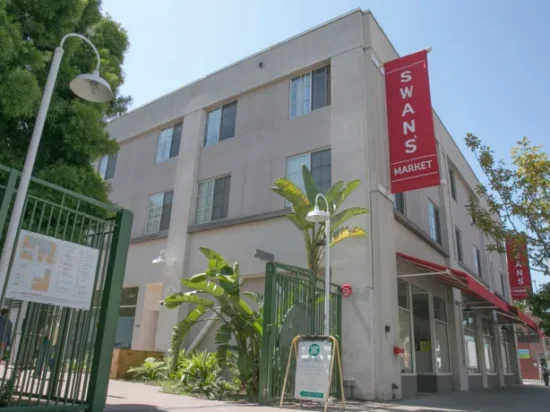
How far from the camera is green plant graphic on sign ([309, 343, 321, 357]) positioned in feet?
27.5

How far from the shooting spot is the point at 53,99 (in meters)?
7.96

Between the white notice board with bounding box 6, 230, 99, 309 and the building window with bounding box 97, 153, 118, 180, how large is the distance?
16159mm

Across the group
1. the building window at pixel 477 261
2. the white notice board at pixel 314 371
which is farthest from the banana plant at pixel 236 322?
the building window at pixel 477 261

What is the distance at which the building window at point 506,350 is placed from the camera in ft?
85.9

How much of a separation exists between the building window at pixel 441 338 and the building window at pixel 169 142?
11.8 meters

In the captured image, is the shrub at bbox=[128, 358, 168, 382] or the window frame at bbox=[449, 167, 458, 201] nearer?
the shrub at bbox=[128, 358, 168, 382]

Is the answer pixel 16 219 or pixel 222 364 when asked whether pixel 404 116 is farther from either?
pixel 16 219

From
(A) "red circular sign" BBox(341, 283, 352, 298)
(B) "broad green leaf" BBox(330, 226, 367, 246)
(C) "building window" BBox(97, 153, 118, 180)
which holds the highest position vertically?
(C) "building window" BBox(97, 153, 118, 180)

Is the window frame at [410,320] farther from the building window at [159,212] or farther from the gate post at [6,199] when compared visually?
the gate post at [6,199]

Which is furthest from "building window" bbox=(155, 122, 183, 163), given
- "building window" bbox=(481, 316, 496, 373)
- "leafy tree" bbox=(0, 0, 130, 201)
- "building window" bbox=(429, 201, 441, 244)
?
"building window" bbox=(481, 316, 496, 373)

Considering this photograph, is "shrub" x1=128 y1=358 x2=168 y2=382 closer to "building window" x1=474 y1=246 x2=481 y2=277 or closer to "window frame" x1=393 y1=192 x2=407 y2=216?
"window frame" x1=393 y1=192 x2=407 y2=216

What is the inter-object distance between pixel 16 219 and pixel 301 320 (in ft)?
20.7

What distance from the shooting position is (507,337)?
28.8m

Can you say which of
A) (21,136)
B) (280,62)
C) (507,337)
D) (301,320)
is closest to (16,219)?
(21,136)
